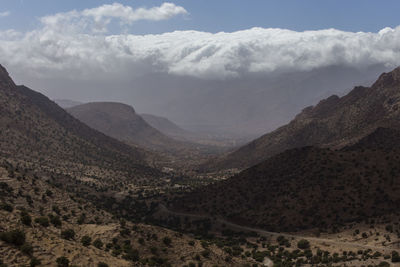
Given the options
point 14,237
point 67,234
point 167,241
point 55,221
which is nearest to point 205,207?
point 167,241

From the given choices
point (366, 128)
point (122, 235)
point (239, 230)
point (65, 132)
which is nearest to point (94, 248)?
point (122, 235)

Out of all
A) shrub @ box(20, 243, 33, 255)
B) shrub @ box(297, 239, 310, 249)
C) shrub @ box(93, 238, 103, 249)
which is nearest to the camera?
shrub @ box(20, 243, 33, 255)

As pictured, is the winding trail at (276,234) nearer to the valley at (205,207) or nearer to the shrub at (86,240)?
the valley at (205,207)

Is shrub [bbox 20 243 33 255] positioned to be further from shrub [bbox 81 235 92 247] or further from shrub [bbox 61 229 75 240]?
shrub [bbox 81 235 92 247]

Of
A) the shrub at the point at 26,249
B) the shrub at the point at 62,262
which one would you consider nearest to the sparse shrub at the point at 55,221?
the shrub at the point at 26,249

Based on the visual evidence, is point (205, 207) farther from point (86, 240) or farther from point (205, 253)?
point (86, 240)

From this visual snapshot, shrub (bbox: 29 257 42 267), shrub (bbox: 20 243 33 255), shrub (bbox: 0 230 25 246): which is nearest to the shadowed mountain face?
shrub (bbox: 0 230 25 246)

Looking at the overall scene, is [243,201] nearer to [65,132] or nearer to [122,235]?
[122,235]
